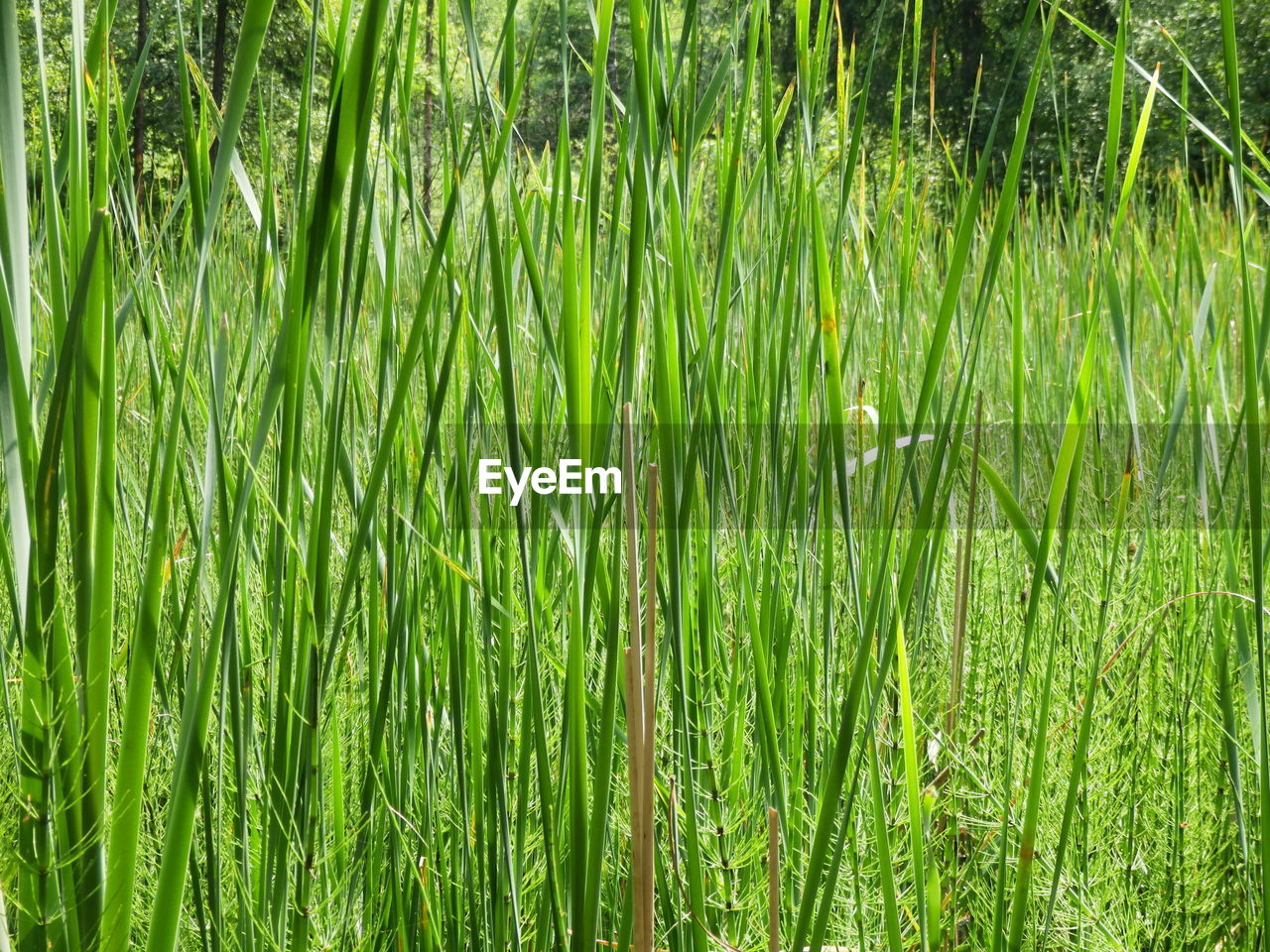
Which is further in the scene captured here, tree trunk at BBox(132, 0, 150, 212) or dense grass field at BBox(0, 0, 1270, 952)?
tree trunk at BBox(132, 0, 150, 212)

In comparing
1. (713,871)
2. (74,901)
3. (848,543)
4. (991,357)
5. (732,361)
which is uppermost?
(991,357)

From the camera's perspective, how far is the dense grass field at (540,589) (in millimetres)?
341

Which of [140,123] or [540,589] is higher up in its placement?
[140,123]

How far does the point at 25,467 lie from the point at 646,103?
1.01ft

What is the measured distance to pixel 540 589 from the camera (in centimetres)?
69

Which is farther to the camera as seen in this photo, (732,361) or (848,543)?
(732,361)

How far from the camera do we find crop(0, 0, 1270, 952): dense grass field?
34 centimetres

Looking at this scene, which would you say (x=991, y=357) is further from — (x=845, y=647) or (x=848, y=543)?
(x=848, y=543)

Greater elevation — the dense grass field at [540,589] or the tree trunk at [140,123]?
the tree trunk at [140,123]

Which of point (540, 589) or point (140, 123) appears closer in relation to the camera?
point (540, 589)

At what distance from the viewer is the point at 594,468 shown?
46 cm

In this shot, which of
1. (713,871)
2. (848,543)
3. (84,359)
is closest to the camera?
(84,359)

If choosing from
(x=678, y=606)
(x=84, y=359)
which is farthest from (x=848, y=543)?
(x=84, y=359)

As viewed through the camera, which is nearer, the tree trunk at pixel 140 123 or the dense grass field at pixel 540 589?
the dense grass field at pixel 540 589
